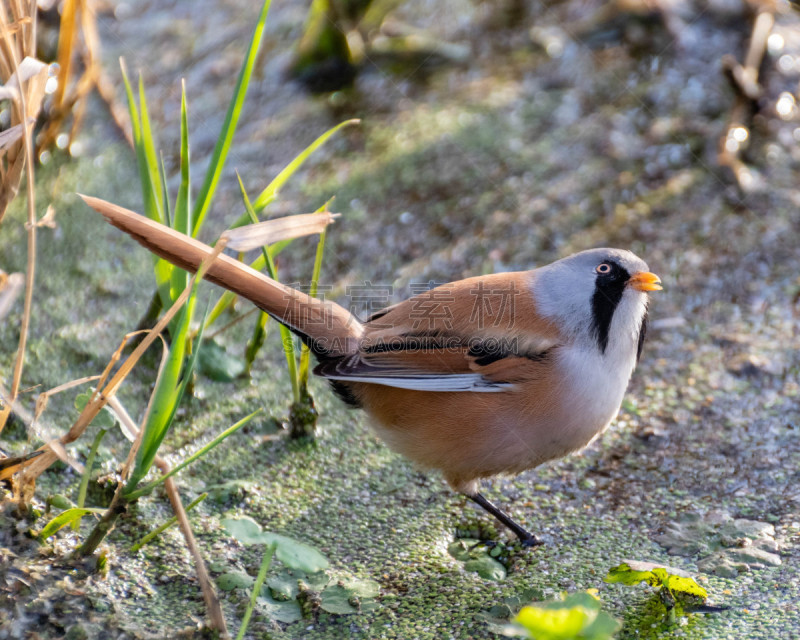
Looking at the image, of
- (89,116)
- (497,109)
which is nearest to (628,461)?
(497,109)

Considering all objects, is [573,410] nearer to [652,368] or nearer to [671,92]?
[652,368]

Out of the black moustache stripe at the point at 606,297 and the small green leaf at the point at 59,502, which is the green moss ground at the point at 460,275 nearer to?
the small green leaf at the point at 59,502

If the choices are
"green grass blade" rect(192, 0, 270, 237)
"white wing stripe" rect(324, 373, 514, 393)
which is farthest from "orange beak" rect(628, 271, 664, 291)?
"green grass blade" rect(192, 0, 270, 237)

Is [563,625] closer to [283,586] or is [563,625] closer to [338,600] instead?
[338,600]

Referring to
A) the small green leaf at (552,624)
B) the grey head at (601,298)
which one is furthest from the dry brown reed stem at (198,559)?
the grey head at (601,298)

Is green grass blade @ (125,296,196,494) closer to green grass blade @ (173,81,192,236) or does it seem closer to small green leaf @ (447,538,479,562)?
green grass blade @ (173,81,192,236)

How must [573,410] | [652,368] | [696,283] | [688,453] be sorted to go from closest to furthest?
1. [573,410]
2. [688,453]
3. [652,368]
4. [696,283]

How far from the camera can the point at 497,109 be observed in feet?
16.5

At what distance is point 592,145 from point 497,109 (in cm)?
63

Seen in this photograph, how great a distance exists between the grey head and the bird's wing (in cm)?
7

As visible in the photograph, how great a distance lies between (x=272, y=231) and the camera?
7.91 feet

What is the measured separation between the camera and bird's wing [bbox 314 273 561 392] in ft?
9.46

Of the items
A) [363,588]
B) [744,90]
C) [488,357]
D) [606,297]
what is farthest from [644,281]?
[744,90]

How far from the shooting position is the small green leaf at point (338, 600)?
235cm
